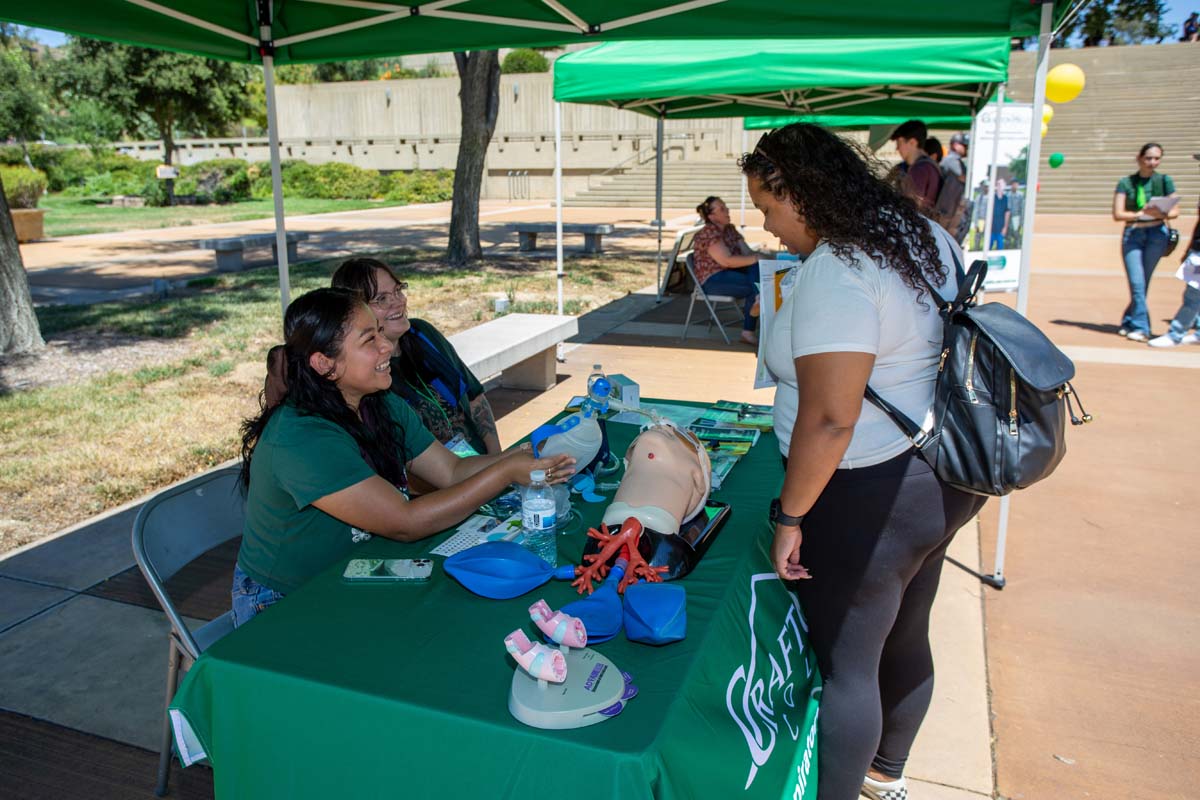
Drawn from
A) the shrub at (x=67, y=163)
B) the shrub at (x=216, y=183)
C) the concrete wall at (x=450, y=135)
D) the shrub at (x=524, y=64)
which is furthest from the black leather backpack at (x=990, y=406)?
the shrub at (x=524, y=64)

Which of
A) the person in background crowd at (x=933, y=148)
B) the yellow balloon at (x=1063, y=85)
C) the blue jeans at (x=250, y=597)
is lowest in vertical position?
the blue jeans at (x=250, y=597)

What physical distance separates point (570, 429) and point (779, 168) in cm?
88

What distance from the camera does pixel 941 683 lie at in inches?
110

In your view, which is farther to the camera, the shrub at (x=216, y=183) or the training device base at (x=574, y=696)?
the shrub at (x=216, y=183)

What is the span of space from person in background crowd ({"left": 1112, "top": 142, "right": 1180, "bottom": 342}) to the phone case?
7729mm

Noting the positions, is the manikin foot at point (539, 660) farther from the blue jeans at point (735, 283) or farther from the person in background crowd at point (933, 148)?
the person in background crowd at point (933, 148)

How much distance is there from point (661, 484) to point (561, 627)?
0.53m

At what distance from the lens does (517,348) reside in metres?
5.35

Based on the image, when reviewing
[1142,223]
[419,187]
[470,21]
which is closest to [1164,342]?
[1142,223]

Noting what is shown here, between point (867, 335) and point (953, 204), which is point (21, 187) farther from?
point (867, 335)

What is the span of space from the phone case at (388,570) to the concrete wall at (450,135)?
91.7 ft

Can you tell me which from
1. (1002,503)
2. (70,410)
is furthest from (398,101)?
(1002,503)

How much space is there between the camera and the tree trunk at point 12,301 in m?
6.96

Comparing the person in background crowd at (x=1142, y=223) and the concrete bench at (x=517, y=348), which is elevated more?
the person in background crowd at (x=1142, y=223)
